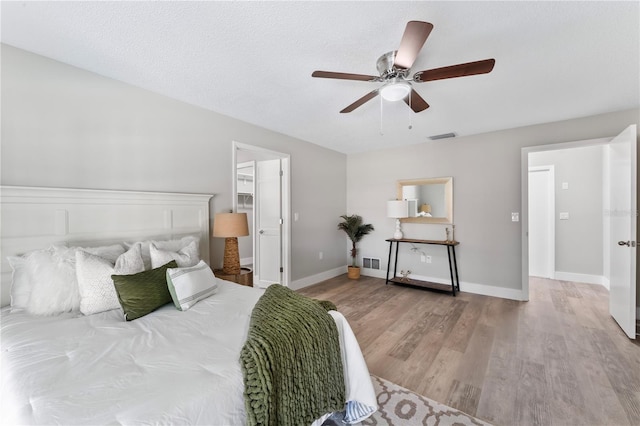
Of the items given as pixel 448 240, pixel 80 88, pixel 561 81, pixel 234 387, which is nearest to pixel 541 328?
pixel 448 240

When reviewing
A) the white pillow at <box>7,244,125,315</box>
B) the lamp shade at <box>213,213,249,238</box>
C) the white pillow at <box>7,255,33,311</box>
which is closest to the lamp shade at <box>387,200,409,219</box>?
the lamp shade at <box>213,213,249,238</box>

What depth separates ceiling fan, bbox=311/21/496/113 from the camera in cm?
144

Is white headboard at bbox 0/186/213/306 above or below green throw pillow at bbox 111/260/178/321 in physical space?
above

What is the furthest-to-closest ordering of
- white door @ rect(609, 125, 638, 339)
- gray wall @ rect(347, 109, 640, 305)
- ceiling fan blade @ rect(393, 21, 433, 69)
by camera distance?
gray wall @ rect(347, 109, 640, 305), white door @ rect(609, 125, 638, 339), ceiling fan blade @ rect(393, 21, 433, 69)

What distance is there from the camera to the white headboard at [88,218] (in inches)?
71.1

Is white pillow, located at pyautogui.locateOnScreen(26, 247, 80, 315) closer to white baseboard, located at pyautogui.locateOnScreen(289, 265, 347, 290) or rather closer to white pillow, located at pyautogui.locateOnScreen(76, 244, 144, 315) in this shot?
white pillow, located at pyautogui.locateOnScreen(76, 244, 144, 315)

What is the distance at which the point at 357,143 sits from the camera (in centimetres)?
449

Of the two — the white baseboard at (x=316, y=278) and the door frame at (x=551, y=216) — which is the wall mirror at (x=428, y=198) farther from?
the door frame at (x=551, y=216)

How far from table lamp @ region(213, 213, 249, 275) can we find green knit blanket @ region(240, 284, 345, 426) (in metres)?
1.29

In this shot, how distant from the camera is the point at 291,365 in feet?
3.95

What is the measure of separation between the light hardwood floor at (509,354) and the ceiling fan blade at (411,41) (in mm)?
2231

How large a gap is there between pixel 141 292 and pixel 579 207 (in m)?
6.04

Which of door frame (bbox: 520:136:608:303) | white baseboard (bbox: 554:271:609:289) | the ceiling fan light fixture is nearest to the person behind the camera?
the ceiling fan light fixture

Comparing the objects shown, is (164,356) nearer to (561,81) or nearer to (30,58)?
(30,58)
